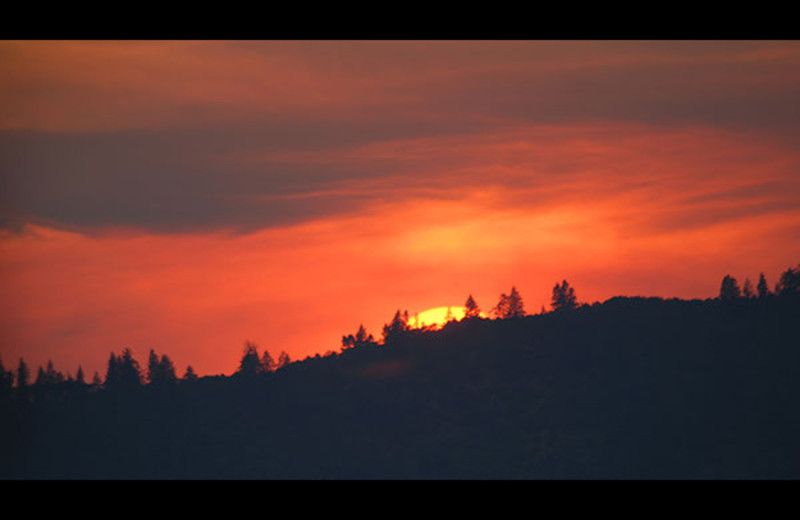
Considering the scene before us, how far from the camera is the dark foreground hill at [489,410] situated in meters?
163

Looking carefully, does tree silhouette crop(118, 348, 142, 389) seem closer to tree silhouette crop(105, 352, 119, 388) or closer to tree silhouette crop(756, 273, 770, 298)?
tree silhouette crop(105, 352, 119, 388)

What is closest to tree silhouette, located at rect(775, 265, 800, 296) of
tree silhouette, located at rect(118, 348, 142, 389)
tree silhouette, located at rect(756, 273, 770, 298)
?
tree silhouette, located at rect(756, 273, 770, 298)

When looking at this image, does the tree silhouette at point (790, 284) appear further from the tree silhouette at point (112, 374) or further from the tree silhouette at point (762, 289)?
the tree silhouette at point (112, 374)

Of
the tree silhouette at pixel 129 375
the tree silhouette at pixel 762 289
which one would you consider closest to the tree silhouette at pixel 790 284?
the tree silhouette at pixel 762 289

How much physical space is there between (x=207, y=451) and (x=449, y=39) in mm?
153795

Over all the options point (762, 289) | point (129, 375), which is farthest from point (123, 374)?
point (762, 289)

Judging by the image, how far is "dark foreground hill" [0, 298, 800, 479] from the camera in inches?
6432

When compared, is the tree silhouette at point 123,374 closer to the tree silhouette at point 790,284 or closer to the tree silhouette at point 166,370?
the tree silhouette at point 166,370

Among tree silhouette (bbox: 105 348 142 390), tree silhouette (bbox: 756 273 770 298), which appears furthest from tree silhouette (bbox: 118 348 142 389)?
tree silhouette (bbox: 756 273 770 298)

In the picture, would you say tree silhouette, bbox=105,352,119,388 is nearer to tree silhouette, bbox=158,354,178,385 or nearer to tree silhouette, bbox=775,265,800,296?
tree silhouette, bbox=158,354,178,385

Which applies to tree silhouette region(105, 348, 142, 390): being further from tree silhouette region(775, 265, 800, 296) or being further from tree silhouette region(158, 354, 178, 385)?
tree silhouette region(775, 265, 800, 296)

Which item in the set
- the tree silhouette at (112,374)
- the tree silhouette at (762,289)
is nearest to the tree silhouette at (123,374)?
the tree silhouette at (112,374)
